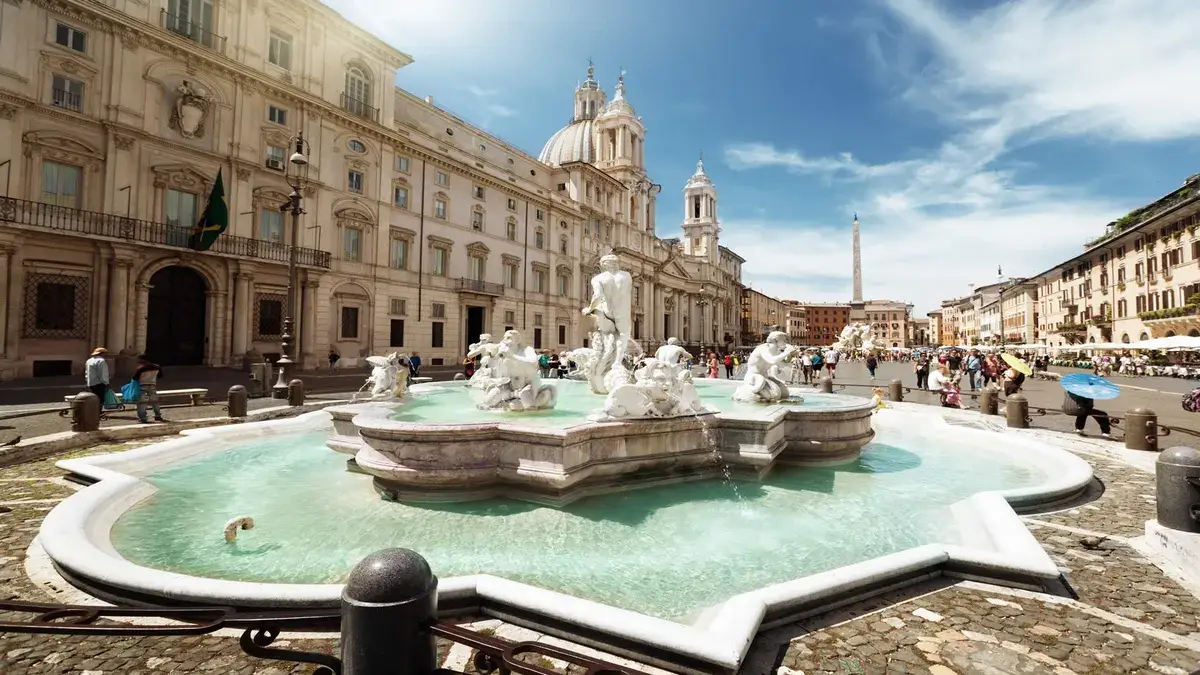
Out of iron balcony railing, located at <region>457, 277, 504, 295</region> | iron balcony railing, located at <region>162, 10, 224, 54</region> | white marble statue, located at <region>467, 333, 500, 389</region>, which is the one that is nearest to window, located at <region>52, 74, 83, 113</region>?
iron balcony railing, located at <region>162, 10, 224, 54</region>

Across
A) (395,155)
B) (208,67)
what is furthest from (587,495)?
(395,155)

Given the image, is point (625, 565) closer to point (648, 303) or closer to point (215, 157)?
point (215, 157)

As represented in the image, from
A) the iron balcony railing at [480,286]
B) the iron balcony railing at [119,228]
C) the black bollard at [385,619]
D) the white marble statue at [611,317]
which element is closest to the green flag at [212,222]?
the iron balcony railing at [119,228]

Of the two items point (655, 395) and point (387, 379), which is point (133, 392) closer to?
point (387, 379)

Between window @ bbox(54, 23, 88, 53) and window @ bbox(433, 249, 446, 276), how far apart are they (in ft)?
52.5

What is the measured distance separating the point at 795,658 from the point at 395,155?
3088 centimetres

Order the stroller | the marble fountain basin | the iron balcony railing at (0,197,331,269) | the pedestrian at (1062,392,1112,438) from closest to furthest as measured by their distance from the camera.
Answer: the marble fountain basin < the pedestrian at (1062,392,1112,438) < the stroller < the iron balcony railing at (0,197,331,269)

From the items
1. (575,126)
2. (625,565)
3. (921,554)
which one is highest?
(575,126)

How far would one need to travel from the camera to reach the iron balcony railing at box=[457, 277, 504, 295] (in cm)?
3209

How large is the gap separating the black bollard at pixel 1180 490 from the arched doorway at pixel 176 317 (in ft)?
85.6

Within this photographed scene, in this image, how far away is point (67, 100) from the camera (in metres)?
17.4

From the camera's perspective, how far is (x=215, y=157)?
68.5 feet

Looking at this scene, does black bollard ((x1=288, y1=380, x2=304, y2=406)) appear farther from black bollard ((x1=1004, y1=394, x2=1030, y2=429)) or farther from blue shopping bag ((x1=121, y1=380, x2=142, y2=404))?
black bollard ((x1=1004, y1=394, x2=1030, y2=429))

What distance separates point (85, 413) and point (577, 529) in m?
8.23
